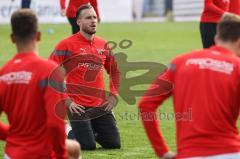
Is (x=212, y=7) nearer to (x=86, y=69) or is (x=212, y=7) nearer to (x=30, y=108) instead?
(x=86, y=69)

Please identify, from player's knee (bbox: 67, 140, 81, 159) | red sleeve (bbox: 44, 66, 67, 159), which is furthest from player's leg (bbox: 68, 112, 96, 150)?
red sleeve (bbox: 44, 66, 67, 159)

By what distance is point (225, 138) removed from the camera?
499 centimetres

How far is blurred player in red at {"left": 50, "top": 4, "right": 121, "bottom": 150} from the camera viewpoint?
A: 29.0ft

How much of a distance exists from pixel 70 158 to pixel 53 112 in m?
0.64

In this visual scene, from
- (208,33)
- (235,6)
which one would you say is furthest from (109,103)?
(235,6)

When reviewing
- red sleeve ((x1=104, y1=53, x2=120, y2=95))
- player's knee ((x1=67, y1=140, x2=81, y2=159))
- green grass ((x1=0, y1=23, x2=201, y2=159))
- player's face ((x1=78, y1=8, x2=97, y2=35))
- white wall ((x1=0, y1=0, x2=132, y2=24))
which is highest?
player's knee ((x1=67, y1=140, x2=81, y2=159))

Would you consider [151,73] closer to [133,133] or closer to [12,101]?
[133,133]

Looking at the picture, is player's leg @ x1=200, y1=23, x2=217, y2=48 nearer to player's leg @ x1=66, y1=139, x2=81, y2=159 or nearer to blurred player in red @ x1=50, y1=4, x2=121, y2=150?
blurred player in red @ x1=50, y1=4, x2=121, y2=150

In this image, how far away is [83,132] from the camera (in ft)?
28.7

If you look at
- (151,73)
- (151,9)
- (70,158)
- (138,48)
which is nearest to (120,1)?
(151,9)

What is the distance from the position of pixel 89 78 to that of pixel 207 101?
13.6 ft

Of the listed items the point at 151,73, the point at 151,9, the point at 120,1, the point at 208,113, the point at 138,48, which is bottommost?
the point at 151,9

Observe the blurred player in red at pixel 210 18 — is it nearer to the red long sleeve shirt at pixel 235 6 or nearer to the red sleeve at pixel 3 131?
the red long sleeve shirt at pixel 235 6

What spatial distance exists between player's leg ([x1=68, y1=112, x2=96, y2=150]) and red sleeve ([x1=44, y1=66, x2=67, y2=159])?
11.0ft
